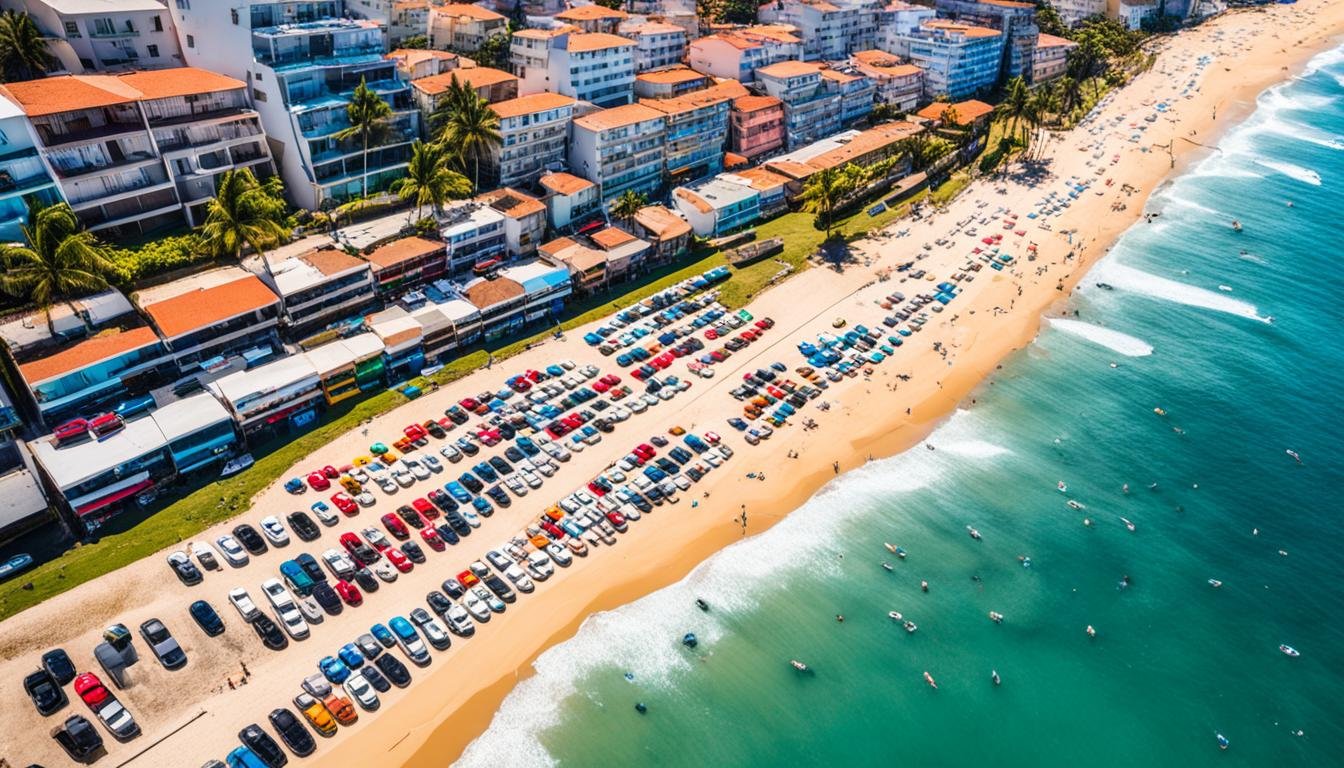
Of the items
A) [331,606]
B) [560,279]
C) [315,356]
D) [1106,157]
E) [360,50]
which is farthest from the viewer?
[1106,157]

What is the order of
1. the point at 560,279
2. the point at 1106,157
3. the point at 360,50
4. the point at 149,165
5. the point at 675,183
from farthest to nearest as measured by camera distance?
the point at 1106,157
the point at 675,183
the point at 360,50
the point at 560,279
the point at 149,165

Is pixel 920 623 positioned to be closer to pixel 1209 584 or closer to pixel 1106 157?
pixel 1209 584

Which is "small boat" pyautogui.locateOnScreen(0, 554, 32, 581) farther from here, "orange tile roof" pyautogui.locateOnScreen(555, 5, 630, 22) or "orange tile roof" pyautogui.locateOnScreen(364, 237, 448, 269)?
"orange tile roof" pyautogui.locateOnScreen(555, 5, 630, 22)

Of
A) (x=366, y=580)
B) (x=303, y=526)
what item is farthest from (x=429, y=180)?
(x=366, y=580)

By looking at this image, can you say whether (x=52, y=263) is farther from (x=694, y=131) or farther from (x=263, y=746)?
(x=694, y=131)

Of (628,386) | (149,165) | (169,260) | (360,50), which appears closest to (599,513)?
(628,386)
